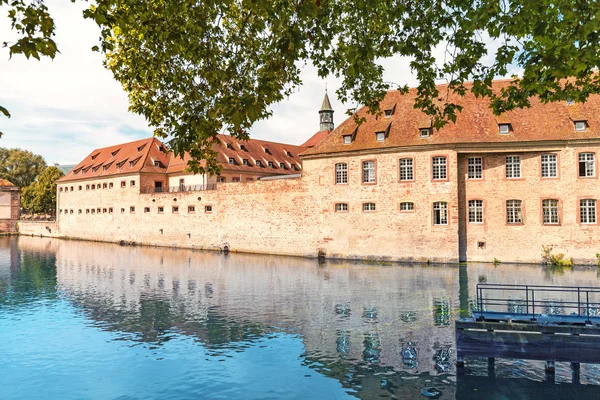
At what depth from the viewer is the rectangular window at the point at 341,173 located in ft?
118

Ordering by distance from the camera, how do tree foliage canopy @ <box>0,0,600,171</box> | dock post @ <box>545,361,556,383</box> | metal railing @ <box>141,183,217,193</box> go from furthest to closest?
metal railing @ <box>141,183,217,193</box> → dock post @ <box>545,361,556,383</box> → tree foliage canopy @ <box>0,0,600,171</box>

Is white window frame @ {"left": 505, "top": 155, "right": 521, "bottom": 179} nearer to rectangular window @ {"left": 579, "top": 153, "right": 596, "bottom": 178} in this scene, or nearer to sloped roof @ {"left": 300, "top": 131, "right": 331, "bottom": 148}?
rectangular window @ {"left": 579, "top": 153, "right": 596, "bottom": 178}

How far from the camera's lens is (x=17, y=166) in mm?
89125

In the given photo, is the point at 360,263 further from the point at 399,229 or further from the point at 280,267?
the point at 280,267

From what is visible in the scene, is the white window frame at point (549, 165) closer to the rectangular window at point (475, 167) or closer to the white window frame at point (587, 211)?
the white window frame at point (587, 211)

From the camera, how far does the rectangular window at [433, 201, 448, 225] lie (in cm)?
3228

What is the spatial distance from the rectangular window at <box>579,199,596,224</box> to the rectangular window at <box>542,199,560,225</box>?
1.41 metres

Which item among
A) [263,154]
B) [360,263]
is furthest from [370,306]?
[263,154]

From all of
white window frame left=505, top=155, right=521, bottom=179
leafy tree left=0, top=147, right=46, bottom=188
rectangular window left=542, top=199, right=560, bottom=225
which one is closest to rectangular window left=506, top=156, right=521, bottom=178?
white window frame left=505, top=155, right=521, bottom=179

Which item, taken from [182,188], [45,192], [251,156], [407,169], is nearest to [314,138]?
[251,156]

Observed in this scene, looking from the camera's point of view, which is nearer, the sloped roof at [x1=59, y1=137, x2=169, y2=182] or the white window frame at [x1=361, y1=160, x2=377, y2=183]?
the white window frame at [x1=361, y1=160, x2=377, y2=183]

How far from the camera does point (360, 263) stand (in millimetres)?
33656

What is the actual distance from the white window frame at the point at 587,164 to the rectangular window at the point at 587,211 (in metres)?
1.66

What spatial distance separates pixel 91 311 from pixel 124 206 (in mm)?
39378
